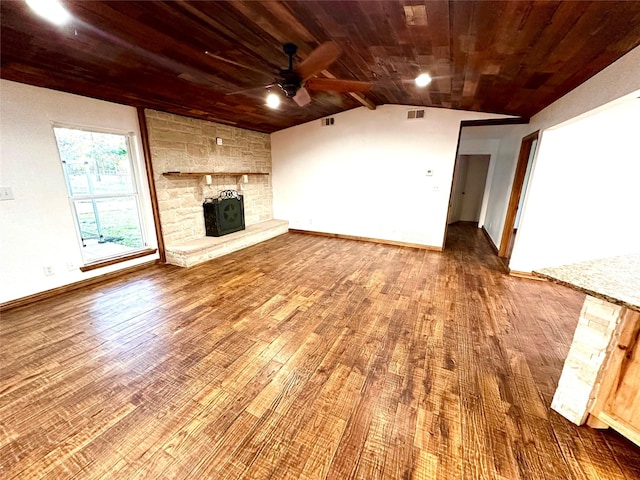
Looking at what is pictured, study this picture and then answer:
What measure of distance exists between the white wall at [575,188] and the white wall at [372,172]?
134 centimetres

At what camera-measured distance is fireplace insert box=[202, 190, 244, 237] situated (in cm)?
475

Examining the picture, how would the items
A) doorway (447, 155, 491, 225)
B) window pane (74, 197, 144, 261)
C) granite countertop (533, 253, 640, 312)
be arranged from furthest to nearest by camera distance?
doorway (447, 155, 491, 225), window pane (74, 197, 144, 261), granite countertop (533, 253, 640, 312)

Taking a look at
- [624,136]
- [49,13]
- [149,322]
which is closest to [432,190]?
[624,136]

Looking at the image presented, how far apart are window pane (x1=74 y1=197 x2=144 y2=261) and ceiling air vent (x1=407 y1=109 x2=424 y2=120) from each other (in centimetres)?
484

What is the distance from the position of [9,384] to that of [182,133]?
3678mm

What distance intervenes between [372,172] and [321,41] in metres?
3.20

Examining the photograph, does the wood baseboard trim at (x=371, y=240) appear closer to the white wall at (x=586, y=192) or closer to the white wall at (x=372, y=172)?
the white wall at (x=372, y=172)

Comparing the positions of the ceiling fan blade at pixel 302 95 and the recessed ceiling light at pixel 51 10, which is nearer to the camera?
the recessed ceiling light at pixel 51 10

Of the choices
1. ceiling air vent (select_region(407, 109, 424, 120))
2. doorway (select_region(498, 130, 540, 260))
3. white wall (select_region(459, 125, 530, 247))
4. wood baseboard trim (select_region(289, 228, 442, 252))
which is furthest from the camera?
wood baseboard trim (select_region(289, 228, 442, 252))

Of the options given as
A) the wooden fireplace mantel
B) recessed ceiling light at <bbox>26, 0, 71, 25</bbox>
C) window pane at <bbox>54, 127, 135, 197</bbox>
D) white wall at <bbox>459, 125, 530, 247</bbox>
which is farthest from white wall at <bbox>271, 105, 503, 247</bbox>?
recessed ceiling light at <bbox>26, 0, 71, 25</bbox>

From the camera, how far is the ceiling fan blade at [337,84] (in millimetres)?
2527

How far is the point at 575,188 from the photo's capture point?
3.34 m

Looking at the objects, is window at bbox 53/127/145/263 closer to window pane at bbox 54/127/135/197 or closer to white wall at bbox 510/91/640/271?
window pane at bbox 54/127/135/197

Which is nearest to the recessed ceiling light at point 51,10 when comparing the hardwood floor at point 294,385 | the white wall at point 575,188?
the hardwood floor at point 294,385
